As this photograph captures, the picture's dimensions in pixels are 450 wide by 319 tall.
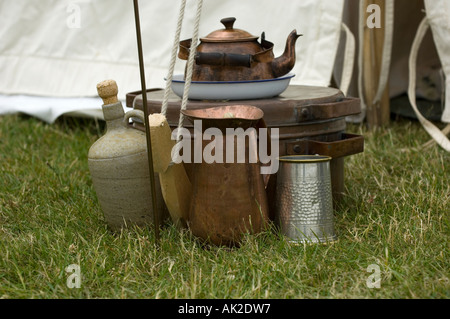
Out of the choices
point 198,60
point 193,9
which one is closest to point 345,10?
point 193,9

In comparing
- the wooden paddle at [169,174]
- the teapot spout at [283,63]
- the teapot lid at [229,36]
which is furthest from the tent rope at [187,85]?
the teapot spout at [283,63]

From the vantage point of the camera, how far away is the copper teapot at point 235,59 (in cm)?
168

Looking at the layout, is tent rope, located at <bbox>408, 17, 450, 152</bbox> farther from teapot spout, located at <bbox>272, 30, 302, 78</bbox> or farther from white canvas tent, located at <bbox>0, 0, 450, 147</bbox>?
teapot spout, located at <bbox>272, 30, 302, 78</bbox>

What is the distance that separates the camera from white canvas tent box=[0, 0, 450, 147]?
2775 mm

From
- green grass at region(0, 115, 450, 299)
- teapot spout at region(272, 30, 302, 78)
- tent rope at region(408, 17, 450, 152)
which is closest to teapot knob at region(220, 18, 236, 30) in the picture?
teapot spout at region(272, 30, 302, 78)

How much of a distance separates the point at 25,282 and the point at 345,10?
6.84ft

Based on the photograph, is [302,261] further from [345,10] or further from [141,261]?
[345,10]

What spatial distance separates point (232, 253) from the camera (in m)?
1.53

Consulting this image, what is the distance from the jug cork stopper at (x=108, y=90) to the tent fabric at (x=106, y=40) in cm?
128

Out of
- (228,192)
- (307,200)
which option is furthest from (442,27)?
(228,192)

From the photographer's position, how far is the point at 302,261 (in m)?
1.45

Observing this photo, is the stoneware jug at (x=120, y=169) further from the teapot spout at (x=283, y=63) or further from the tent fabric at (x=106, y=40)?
the tent fabric at (x=106, y=40)

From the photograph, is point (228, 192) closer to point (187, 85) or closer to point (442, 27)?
point (187, 85)
